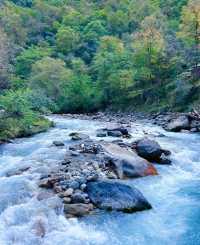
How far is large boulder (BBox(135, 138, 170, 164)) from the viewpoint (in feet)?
63.8

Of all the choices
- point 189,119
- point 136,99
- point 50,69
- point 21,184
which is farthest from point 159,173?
point 50,69

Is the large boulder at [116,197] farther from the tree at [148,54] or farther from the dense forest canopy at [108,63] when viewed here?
the tree at [148,54]

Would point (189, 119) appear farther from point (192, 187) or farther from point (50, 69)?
point (50, 69)

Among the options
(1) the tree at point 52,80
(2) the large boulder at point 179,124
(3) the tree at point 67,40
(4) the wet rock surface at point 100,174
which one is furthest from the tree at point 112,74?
(3) the tree at point 67,40

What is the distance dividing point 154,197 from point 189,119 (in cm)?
1539

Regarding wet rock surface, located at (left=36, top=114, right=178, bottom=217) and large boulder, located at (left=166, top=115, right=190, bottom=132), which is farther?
large boulder, located at (left=166, top=115, right=190, bottom=132)

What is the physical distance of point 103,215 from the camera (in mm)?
13227

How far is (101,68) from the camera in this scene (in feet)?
153

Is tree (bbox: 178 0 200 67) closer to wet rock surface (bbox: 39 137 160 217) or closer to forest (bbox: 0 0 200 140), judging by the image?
forest (bbox: 0 0 200 140)

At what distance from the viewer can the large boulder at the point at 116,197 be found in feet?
44.9

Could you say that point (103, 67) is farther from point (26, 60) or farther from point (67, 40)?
point (67, 40)

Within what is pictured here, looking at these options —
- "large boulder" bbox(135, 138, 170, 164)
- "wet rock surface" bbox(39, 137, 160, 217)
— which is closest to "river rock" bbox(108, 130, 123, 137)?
"wet rock surface" bbox(39, 137, 160, 217)

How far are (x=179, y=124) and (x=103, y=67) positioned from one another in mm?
19909

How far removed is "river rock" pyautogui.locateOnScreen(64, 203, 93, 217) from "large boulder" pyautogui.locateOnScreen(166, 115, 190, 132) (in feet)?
52.3
